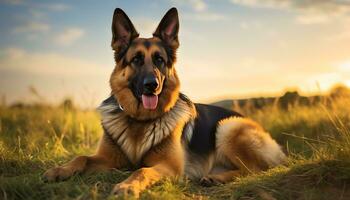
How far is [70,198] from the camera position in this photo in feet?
14.9

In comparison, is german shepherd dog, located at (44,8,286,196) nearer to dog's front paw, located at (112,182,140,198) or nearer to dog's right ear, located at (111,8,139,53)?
dog's right ear, located at (111,8,139,53)

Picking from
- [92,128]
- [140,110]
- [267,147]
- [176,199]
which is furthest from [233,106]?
[176,199]

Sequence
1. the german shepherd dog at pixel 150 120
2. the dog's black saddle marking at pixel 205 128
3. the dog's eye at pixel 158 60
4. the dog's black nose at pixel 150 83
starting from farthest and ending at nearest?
the dog's black saddle marking at pixel 205 128, the dog's eye at pixel 158 60, the german shepherd dog at pixel 150 120, the dog's black nose at pixel 150 83

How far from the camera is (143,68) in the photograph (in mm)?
5641

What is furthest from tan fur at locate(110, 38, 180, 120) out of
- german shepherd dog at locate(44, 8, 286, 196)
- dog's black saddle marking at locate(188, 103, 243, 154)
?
dog's black saddle marking at locate(188, 103, 243, 154)

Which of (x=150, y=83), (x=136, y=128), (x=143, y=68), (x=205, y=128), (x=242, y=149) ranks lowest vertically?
(x=242, y=149)

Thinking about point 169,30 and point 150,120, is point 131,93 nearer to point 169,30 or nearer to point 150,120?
point 150,120

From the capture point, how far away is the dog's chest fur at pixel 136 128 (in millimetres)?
5832

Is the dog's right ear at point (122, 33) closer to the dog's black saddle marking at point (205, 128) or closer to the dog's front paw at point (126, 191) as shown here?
the dog's black saddle marking at point (205, 128)

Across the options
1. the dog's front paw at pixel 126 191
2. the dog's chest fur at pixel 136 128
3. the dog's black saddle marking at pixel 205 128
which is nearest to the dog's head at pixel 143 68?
the dog's chest fur at pixel 136 128

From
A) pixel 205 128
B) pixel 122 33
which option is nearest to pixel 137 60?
pixel 122 33

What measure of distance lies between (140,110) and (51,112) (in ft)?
23.1

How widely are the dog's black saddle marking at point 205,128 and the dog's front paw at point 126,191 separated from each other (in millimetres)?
1821

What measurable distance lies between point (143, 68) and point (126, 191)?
166 cm
